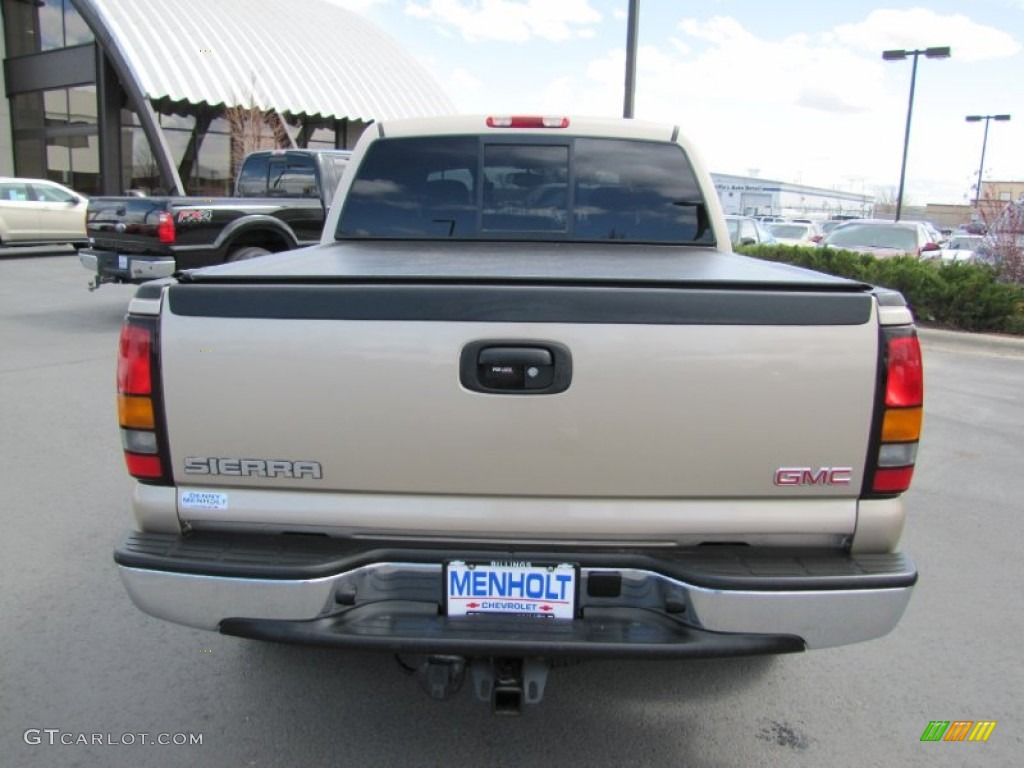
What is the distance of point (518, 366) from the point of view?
2.15 m

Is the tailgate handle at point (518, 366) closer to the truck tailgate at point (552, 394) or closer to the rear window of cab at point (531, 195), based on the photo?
the truck tailgate at point (552, 394)

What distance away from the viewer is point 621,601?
2.22 meters

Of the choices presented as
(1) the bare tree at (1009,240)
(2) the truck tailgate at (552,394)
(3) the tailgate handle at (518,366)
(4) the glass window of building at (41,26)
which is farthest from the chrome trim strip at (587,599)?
(4) the glass window of building at (41,26)

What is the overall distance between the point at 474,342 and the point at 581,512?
0.57m

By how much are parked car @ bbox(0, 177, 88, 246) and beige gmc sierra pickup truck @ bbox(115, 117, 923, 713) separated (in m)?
19.6

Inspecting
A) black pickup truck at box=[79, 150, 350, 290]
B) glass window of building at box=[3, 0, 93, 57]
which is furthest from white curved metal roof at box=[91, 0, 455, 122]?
black pickup truck at box=[79, 150, 350, 290]

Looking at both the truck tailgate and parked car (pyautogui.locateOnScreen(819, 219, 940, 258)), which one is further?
parked car (pyautogui.locateOnScreen(819, 219, 940, 258))

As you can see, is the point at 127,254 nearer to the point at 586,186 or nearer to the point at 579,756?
the point at 586,186

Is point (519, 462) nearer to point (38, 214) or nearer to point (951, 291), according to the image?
point (951, 291)

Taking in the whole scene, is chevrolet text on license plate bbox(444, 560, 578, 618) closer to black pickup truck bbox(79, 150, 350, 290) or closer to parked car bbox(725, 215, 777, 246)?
black pickup truck bbox(79, 150, 350, 290)

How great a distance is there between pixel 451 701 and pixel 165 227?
8115 mm

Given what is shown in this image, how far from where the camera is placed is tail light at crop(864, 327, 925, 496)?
2162mm

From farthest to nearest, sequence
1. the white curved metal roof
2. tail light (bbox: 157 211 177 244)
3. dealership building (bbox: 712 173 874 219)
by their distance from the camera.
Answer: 1. dealership building (bbox: 712 173 874 219)
2. the white curved metal roof
3. tail light (bbox: 157 211 177 244)

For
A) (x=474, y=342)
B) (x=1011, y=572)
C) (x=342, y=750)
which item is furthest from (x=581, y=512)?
(x=1011, y=572)
